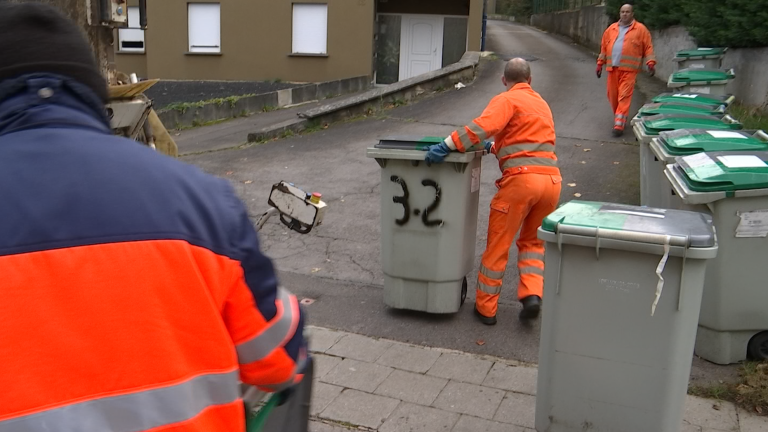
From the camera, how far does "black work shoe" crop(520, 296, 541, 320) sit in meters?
5.04

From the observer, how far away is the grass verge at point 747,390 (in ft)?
12.9

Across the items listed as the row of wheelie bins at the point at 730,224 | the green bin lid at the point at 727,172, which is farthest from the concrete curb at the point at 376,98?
the green bin lid at the point at 727,172

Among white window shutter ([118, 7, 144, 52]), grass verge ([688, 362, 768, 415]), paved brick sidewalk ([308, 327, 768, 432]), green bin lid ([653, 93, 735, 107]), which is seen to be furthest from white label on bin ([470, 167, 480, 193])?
white window shutter ([118, 7, 144, 52])

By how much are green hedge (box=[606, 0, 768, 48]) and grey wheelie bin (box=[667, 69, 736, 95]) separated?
1007 millimetres

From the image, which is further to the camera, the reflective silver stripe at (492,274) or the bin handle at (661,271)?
the reflective silver stripe at (492,274)

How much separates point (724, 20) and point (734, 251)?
7234 mm

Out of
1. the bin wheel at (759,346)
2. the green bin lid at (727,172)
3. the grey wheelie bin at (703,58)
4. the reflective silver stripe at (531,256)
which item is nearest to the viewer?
the green bin lid at (727,172)

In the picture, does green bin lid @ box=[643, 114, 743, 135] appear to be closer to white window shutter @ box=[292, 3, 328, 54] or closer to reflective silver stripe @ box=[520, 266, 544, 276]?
reflective silver stripe @ box=[520, 266, 544, 276]

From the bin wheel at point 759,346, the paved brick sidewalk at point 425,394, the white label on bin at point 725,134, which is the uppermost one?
the white label on bin at point 725,134

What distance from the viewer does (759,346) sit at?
4.32 m

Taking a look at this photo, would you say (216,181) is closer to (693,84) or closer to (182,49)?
(693,84)

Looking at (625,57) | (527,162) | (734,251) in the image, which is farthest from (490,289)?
(625,57)

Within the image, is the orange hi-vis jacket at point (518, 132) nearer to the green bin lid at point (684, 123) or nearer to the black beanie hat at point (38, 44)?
the green bin lid at point (684, 123)

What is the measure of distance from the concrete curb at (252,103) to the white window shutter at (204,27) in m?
3.98
